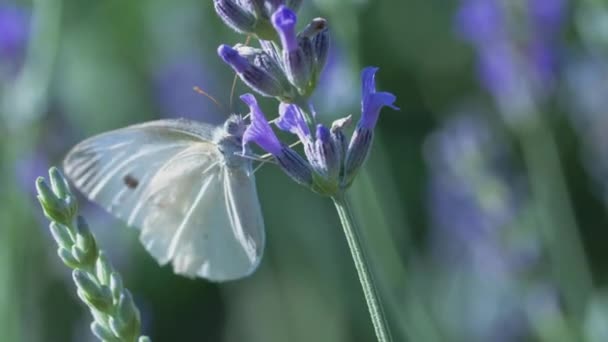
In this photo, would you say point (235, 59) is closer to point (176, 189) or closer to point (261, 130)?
point (261, 130)

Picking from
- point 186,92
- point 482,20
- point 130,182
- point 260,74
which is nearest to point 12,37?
point 186,92

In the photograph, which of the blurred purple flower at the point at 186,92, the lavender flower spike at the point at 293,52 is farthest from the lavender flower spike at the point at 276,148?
the blurred purple flower at the point at 186,92

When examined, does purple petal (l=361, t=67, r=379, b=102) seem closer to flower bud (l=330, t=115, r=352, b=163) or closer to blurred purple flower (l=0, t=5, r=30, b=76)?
flower bud (l=330, t=115, r=352, b=163)

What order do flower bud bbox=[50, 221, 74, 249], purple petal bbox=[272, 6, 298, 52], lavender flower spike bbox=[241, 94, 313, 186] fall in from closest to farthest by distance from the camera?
flower bud bbox=[50, 221, 74, 249] → purple petal bbox=[272, 6, 298, 52] → lavender flower spike bbox=[241, 94, 313, 186]

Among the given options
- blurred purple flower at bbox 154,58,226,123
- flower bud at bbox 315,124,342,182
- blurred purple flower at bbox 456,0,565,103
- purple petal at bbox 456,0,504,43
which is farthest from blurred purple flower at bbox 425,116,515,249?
flower bud at bbox 315,124,342,182

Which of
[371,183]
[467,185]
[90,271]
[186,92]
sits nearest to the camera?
[90,271]

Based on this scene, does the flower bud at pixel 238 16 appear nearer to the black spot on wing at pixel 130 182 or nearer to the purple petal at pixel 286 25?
the purple petal at pixel 286 25

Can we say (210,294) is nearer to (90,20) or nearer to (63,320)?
(63,320)
